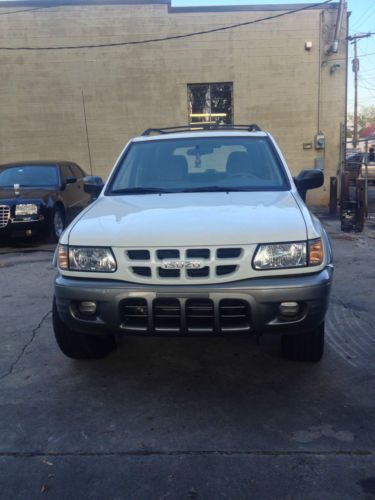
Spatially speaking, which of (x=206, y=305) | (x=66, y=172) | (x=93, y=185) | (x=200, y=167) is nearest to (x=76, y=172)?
(x=66, y=172)

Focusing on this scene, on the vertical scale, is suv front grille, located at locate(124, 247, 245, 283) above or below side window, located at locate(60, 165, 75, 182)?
above

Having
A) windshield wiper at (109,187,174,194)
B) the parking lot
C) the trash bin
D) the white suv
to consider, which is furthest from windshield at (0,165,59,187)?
the white suv

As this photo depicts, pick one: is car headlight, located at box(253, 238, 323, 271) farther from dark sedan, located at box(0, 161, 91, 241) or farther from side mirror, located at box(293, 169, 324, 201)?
dark sedan, located at box(0, 161, 91, 241)

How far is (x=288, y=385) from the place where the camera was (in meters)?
3.41

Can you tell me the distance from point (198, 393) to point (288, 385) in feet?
2.09

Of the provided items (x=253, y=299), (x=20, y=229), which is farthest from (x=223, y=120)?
(x=253, y=299)

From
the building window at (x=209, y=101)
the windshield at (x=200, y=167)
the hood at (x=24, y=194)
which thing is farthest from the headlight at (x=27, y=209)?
the building window at (x=209, y=101)

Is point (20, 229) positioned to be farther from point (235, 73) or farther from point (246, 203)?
point (235, 73)

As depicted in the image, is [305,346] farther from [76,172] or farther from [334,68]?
[334,68]

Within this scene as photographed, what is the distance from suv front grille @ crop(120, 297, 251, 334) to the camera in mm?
2924

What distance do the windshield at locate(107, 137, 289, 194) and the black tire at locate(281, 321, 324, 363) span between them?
119 cm

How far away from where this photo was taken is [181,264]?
2.95m

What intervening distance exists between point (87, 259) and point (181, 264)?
24.6 inches

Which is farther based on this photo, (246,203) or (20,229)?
(20,229)
